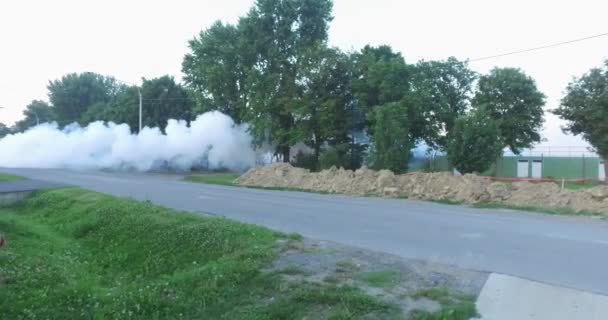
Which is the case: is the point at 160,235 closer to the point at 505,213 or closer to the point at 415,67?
the point at 505,213

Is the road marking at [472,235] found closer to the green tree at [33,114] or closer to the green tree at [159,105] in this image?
the green tree at [159,105]

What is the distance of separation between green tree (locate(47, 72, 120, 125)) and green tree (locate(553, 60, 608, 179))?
2374 inches

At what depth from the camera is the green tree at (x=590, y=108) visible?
29.4 metres

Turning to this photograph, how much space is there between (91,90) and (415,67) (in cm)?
5721

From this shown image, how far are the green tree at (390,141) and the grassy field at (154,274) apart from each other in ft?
50.8

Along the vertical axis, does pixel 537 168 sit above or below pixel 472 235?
above

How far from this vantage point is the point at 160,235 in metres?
10.5

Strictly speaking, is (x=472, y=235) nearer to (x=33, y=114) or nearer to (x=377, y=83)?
(x=377, y=83)

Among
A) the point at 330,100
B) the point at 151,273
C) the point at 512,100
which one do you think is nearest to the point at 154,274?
the point at 151,273

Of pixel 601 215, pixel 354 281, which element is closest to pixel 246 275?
pixel 354 281

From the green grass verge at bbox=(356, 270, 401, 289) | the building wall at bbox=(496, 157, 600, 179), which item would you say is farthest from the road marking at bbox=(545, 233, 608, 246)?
the building wall at bbox=(496, 157, 600, 179)

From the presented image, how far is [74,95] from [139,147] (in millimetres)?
40996

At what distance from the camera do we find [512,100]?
3650cm

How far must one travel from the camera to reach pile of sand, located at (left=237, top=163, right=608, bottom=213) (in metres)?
17.5
